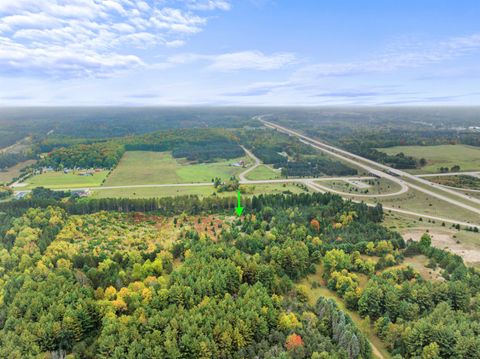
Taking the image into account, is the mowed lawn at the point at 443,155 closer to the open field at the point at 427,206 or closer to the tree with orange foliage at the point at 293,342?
the open field at the point at 427,206

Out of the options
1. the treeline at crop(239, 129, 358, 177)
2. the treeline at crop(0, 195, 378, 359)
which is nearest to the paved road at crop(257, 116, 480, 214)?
the treeline at crop(239, 129, 358, 177)

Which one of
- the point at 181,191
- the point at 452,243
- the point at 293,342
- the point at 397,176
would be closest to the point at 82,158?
the point at 181,191

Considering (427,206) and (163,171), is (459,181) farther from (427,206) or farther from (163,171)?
(163,171)

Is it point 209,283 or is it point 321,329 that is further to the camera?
point 209,283

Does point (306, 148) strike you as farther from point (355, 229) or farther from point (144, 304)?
point (144, 304)

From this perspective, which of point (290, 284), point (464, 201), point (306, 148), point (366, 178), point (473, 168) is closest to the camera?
point (290, 284)

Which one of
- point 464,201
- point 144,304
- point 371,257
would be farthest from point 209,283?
point 464,201
